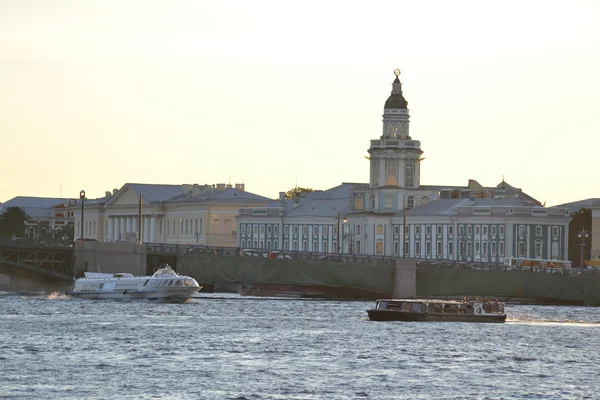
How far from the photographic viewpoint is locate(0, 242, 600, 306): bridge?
156 metres

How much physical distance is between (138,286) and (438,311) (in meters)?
28.8

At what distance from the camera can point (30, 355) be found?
9075cm

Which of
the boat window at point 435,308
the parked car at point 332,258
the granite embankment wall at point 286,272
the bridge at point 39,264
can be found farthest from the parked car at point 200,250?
the boat window at point 435,308

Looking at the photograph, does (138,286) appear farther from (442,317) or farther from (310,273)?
(442,317)

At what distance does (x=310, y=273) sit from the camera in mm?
156875

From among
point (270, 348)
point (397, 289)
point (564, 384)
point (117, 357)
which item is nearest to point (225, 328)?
point (270, 348)

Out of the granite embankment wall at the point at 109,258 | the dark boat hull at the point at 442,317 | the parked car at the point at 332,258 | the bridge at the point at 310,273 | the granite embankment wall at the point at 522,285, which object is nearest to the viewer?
the dark boat hull at the point at 442,317

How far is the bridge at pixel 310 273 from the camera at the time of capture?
15638 cm

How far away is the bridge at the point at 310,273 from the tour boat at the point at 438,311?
28.5m

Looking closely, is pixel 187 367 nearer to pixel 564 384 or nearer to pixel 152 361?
pixel 152 361

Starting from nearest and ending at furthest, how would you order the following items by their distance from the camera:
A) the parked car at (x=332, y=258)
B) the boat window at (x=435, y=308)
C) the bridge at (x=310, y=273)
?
the boat window at (x=435, y=308) → the bridge at (x=310, y=273) → the parked car at (x=332, y=258)

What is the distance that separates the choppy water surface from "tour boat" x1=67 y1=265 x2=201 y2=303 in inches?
449

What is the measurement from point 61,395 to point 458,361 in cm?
2312

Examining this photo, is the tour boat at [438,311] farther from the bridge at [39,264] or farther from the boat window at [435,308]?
the bridge at [39,264]
